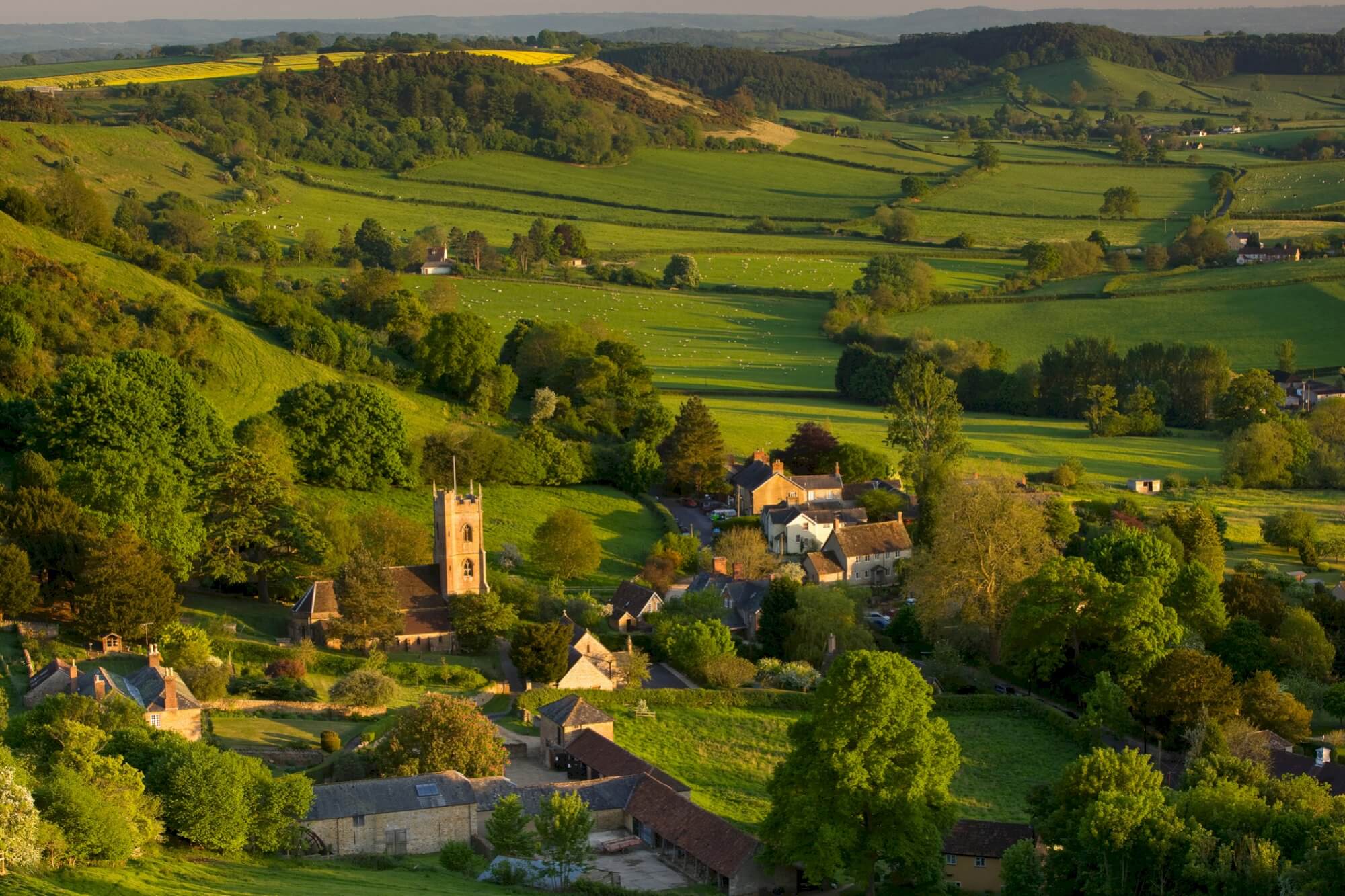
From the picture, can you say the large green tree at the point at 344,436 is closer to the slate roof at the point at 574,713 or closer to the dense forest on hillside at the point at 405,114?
the slate roof at the point at 574,713

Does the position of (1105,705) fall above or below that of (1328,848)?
below

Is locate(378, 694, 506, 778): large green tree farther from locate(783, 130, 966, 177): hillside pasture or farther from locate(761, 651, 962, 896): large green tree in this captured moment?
locate(783, 130, 966, 177): hillside pasture

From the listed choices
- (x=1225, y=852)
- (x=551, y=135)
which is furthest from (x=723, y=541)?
(x=551, y=135)

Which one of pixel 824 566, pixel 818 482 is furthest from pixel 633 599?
pixel 818 482

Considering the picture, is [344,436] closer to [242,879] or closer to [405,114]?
[242,879]

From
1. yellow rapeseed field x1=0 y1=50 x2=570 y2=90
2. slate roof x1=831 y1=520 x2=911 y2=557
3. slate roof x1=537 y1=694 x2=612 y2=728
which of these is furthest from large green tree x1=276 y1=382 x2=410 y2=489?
yellow rapeseed field x1=0 y1=50 x2=570 y2=90

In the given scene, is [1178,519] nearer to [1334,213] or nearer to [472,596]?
[472,596]
